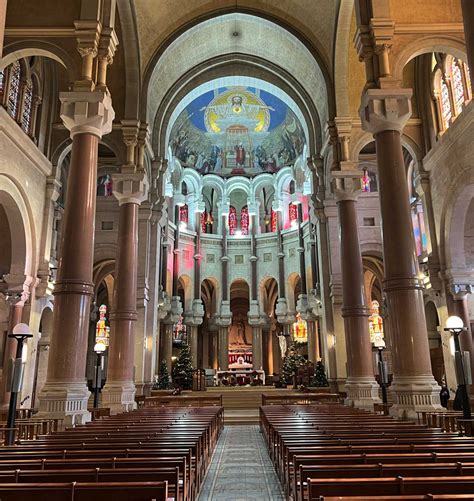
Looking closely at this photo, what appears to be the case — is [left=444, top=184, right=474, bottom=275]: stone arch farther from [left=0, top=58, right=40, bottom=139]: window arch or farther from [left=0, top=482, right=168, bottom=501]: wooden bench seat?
[left=0, top=58, right=40, bottom=139]: window arch

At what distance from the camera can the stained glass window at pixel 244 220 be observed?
4088 centimetres

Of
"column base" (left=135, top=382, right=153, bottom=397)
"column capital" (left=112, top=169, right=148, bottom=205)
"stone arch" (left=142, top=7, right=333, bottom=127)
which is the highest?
"stone arch" (left=142, top=7, right=333, bottom=127)

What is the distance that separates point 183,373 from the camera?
26.3m

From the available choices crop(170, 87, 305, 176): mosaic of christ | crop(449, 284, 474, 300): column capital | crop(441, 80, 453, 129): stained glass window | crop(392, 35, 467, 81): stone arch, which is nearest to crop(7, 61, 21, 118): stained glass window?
crop(392, 35, 467, 81): stone arch

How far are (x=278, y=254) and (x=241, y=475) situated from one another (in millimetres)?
29858

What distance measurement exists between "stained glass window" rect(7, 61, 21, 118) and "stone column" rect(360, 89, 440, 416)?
1225 centimetres

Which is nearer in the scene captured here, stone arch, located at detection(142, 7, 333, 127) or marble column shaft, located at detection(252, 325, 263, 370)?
stone arch, located at detection(142, 7, 333, 127)

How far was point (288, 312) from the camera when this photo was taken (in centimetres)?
3591

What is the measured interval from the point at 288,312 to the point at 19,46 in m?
27.4

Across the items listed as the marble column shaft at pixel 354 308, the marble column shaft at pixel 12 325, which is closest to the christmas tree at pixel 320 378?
the marble column shaft at pixel 354 308

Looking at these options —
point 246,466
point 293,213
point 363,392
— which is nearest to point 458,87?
point 363,392

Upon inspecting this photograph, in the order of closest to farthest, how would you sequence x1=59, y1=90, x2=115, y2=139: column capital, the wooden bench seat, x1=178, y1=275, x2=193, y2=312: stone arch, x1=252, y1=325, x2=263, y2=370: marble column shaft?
the wooden bench seat < x1=59, y1=90, x2=115, y2=139: column capital < x1=252, y1=325, x2=263, y2=370: marble column shaft < x1=178, y1=275, x2=193, y2=312: stone arch

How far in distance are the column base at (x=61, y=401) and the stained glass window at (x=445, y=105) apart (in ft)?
50.9

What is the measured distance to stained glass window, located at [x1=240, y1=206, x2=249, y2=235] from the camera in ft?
134
